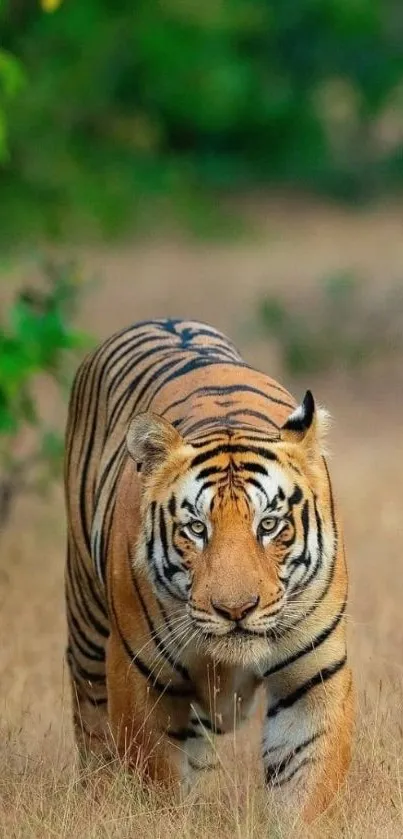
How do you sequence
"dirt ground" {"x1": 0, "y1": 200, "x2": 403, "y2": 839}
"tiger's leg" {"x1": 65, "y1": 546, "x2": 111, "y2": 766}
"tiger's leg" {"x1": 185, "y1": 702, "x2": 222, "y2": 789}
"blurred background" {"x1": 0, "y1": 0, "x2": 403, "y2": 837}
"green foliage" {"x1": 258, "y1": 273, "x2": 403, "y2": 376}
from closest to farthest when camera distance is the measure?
"tiger's leg" {"x1": 185, "y1": 702, "x2": 222, "y2": 789} < "dirt ground" {"x1": 0, "y1": 200, "x2": 403, "y2": 839} < "tiger's leg" {"x1": 65, "y1": 546, "x2": 111, "y2": 766} < "blurred background" {"x1": 0, "y1": 0, "x2": 403, "y2": 837} < "green foliage" {"x1": 258, "y1": 273, "x2": 403, "y2": 376}

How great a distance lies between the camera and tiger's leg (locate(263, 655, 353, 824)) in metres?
4.36

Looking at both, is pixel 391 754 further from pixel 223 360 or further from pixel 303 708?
pixel 223 360

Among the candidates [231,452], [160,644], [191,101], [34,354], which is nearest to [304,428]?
[231,452]

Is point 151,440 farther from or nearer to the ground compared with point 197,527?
farther from the ground

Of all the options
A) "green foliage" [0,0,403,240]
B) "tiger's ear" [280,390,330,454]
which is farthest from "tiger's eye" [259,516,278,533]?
"green foliage" [0,0,403,240]

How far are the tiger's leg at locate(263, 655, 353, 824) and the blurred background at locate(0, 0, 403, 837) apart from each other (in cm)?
18

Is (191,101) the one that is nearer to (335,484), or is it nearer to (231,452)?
(335,484)

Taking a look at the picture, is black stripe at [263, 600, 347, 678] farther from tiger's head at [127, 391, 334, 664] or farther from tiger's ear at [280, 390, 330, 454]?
tiger's ear at [280, 390, 330, 454]

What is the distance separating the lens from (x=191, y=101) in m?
29.7

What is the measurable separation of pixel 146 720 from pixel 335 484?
276 inches

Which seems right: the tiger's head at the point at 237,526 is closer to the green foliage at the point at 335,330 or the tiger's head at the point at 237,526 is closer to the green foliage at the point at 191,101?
the green foliage at the point at 191,101

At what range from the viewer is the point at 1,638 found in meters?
7.14

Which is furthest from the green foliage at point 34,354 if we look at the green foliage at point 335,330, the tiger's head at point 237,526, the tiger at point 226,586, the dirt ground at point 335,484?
the green foliage at point 335,330

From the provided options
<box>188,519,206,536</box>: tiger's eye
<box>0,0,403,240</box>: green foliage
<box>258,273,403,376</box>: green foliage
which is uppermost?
<box>0,0,403,240</box>: green foliage
